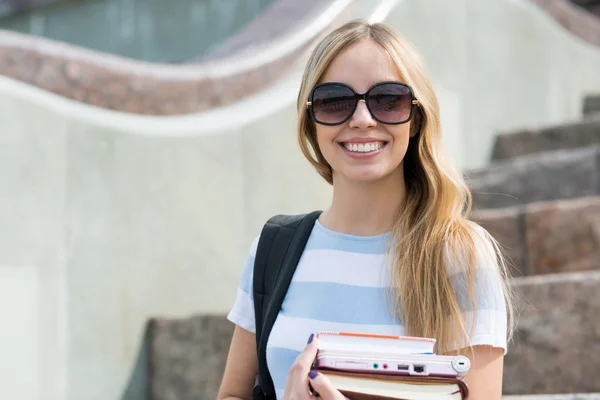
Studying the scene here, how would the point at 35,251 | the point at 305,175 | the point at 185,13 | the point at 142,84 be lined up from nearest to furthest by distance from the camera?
the point at 35,251
the point at 142,84
the point at 305,175
the point at 185,13

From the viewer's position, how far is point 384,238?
164cm

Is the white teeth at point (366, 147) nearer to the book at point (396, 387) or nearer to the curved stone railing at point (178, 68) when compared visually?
the book at point (396, 387)

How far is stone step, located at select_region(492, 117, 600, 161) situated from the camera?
15.5ft

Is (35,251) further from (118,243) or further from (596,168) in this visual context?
(596,168)

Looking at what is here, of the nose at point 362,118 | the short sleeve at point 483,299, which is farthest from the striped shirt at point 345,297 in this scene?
the nose at point 362,118

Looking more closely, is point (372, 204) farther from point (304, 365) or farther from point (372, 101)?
point (304, 365)

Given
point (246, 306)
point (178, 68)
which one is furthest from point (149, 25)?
point (246, 306)

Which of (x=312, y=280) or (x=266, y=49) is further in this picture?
(x=266, y=49)

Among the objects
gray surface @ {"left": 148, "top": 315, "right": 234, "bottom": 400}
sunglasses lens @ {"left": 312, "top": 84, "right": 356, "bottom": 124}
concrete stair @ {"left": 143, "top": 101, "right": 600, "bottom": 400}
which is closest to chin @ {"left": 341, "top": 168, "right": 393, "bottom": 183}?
sunglasses lens @ {"left": 312, "top": 84, "right": 356, "bottom": 124}

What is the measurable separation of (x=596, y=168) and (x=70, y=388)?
2515 mm

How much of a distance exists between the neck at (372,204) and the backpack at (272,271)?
99mm

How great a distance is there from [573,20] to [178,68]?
3710 mm

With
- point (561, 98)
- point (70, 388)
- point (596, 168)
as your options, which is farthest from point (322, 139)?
point (561, 98)

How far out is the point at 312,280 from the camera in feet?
5.37
